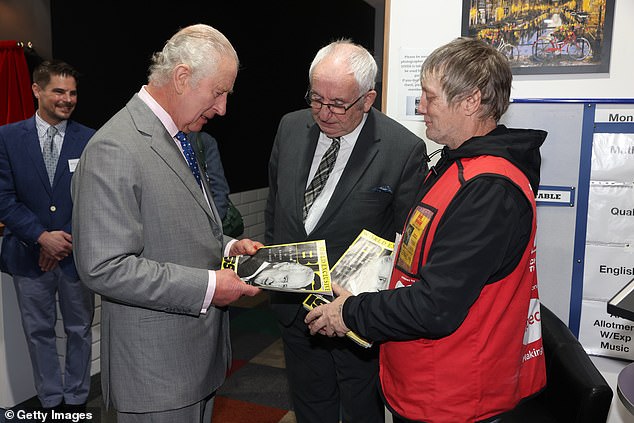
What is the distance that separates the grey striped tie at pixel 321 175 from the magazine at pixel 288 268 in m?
0.37

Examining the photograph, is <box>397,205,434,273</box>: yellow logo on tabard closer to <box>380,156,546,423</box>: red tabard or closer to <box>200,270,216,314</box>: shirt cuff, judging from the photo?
<box>380,156,546,423</box>: red tabard

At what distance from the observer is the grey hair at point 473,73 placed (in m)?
1.37

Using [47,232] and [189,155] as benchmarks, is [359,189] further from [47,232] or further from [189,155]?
[47,232]

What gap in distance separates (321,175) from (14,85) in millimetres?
2606

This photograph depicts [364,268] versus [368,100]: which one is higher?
[368,100]

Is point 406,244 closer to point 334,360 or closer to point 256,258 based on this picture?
point 256,258

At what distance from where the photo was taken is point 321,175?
211cm

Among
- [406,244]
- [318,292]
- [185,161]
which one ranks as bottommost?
[318,292]

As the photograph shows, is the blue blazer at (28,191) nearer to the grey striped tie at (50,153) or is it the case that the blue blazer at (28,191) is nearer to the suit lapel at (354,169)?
the grey striped tie at (50,153)

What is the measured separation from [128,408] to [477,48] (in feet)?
4.78

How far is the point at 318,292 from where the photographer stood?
1.63 metres

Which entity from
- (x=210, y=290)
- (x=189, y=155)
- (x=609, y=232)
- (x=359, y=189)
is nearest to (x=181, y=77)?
(x=189, y=155)

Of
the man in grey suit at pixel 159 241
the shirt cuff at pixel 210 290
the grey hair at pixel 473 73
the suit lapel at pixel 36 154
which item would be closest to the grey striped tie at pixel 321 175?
the man in grey suit at pixel 159 241

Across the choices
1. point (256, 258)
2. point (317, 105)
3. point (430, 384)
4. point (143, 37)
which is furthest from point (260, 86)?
point (430, 384)
